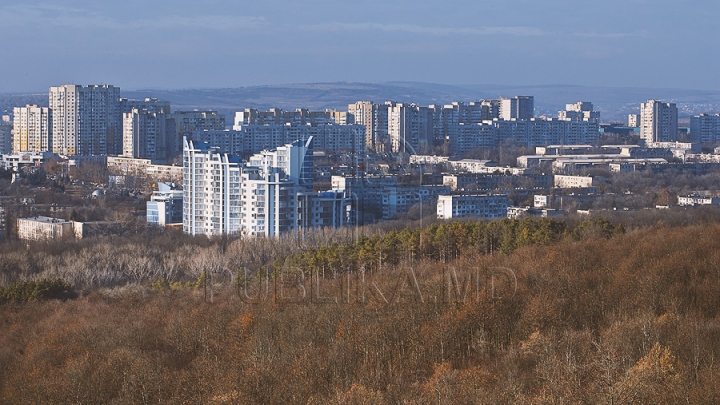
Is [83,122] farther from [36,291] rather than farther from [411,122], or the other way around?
[36,291]

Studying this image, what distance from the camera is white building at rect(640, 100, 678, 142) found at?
45188mm

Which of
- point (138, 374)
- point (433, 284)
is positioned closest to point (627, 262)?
point (433, 284)

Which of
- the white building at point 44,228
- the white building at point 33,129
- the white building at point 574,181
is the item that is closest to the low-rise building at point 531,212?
the white building at point 574,181

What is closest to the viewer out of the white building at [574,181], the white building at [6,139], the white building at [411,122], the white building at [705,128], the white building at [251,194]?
the white building at [251,194]

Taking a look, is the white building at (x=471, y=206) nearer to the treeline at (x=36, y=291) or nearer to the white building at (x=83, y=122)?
the treeline at (x=36, y=291)

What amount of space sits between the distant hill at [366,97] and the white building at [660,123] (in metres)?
11.6

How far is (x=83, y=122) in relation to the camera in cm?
3725

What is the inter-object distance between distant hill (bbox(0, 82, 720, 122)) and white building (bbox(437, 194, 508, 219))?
31.9m

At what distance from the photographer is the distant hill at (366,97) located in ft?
192

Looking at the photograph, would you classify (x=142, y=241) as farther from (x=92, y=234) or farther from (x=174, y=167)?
(x=174, y=167)

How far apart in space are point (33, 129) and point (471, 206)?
22573mm

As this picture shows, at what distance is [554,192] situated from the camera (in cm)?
2419

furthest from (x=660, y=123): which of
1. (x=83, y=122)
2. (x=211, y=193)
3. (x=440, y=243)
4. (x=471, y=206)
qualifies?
(x=440, y=243)

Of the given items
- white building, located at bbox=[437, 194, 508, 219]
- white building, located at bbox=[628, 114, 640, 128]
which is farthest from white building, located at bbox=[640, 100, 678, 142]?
white building, located at bbox=[437, 194, 508, 219]
